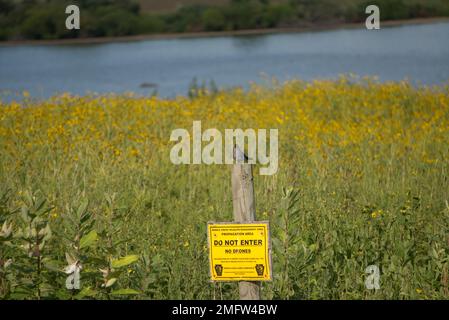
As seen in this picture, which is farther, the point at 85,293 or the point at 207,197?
the point at 207,197

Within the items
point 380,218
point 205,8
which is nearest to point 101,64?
point 205,8

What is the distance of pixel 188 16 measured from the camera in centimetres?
3391

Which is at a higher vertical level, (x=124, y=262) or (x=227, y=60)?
(x=227, y=60)

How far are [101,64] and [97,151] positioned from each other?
20.6 metres

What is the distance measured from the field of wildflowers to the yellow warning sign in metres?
0.54

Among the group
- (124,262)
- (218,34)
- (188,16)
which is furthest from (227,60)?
(124,262)

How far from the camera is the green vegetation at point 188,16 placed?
29.6 meters

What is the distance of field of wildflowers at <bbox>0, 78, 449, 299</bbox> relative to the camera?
4816 millimetres

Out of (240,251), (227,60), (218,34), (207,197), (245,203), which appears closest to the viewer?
(240,251)

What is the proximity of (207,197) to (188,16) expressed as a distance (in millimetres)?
27466

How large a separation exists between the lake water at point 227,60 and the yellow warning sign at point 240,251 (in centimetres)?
1118

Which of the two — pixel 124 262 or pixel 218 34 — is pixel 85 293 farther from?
pixel 218 34

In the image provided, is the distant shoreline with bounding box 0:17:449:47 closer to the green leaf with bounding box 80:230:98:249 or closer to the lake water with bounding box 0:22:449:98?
the lake water with bounding box 0:22:449:98

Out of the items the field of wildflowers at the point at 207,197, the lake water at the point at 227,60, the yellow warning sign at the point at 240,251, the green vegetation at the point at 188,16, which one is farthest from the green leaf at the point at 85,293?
the green vegetation at the point at 188,16
